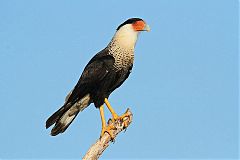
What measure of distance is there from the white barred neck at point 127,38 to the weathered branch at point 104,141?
3.51 ft

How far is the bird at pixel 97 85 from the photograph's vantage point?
6.79m

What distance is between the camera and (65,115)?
6824 millimetres

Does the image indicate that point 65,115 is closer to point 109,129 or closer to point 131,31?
point 109,129

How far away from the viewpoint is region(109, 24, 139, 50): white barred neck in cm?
727

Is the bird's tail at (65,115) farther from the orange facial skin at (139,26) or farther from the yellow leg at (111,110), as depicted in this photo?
the orange facial skin at (139,26)

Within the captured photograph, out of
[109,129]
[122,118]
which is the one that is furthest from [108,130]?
[122,118]

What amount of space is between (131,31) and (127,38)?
12cm

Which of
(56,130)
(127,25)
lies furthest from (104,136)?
(127,25)

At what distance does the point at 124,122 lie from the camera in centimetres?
659

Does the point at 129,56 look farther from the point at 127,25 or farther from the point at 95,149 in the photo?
the point at 95,149

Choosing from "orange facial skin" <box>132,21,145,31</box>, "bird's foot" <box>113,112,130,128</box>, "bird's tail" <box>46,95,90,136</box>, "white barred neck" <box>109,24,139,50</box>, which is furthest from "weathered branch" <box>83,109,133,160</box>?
"orange facial skin" <box>132,21,145,31</box>

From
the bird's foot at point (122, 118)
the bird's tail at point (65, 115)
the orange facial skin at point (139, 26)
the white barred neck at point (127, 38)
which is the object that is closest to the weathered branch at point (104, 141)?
the bird's foot at point (122, 118)

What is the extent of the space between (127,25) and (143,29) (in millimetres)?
259

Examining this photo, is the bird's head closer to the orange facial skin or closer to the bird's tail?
the orange facial skin
